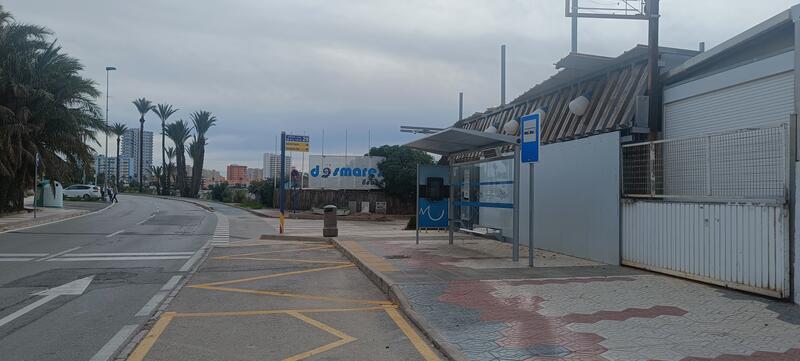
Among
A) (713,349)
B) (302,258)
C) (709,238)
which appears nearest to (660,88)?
(709,238)

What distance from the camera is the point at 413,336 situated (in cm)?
681

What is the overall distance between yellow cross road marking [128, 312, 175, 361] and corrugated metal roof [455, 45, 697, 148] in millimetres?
9072

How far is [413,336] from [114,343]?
10.7 feet

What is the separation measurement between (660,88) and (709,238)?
12.5ft

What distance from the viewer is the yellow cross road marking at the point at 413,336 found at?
604cm

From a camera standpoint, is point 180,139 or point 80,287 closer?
point 80,287

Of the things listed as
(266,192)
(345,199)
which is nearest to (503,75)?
(345,199)

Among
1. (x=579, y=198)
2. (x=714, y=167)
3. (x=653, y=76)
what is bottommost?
(x=579, y=198)

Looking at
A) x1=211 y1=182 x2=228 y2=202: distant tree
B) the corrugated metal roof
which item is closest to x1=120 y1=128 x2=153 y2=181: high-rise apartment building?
x1=211 y1=182 x2=228 y2=202: distant tree

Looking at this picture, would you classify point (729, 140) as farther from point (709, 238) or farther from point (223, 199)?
point (223, 199)

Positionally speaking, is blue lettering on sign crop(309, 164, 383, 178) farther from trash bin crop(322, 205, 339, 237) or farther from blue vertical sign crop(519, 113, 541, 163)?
blue vertical sign crop(519, 113, 541, 163)

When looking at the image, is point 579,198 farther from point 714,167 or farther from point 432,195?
point 432,195

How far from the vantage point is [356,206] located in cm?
4162

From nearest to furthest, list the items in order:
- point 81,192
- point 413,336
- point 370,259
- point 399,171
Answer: point 413,336 → point 370,259 → point 399,171 → point 81,192
